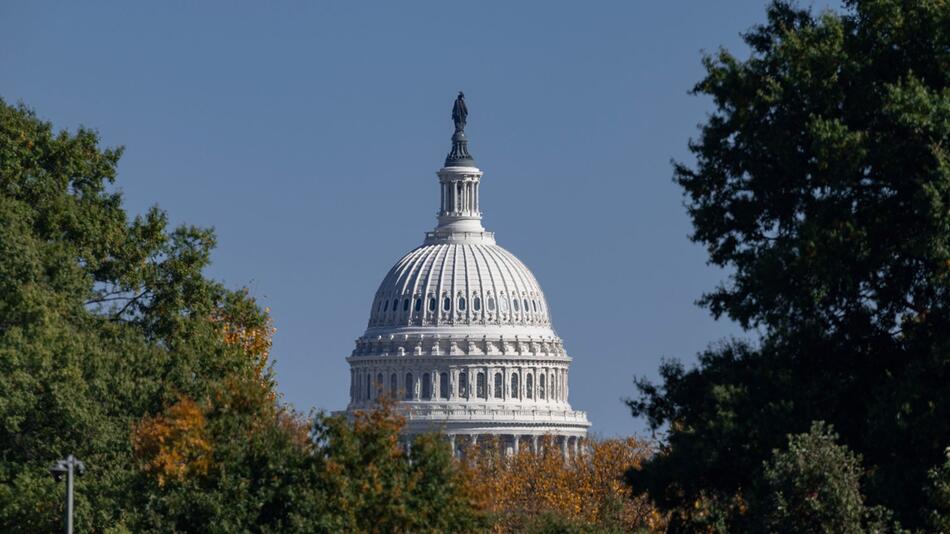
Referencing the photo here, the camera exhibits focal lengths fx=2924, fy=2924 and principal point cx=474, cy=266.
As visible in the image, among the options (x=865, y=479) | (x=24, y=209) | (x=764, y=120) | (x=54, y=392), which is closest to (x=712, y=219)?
(x=764, y=120)

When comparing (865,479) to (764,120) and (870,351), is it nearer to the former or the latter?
(870,351)

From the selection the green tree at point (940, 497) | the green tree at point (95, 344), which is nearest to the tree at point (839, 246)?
the green tree at point (940, 497)

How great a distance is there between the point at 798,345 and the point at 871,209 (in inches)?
125

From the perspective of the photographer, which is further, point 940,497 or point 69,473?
point 69,473

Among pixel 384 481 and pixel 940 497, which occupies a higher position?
pixel 384 481

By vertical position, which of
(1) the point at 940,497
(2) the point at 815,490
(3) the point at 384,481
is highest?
(3) the point at 384,481

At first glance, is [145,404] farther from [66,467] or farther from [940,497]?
[940,497]

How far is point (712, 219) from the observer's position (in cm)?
6219

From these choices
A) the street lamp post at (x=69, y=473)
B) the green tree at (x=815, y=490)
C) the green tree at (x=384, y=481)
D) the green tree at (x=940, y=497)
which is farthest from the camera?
the green tree at (x=384, y=481)

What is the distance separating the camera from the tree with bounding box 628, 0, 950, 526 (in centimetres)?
5641

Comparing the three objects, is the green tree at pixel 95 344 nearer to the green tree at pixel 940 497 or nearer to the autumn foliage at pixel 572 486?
the green tree at pixel 940 497

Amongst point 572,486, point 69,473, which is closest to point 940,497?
point 69,473

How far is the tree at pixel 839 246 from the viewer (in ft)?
185

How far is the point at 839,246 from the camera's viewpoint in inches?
2249
